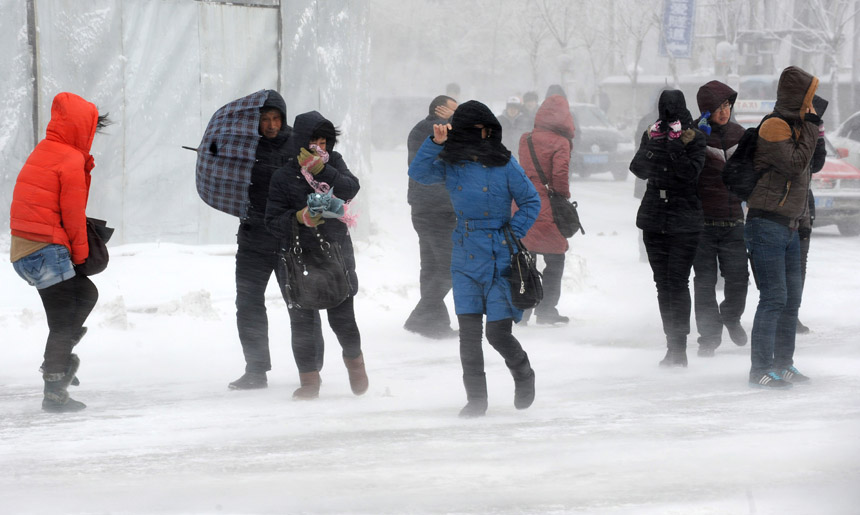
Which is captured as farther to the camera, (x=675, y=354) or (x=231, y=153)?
(x=675, y=354)

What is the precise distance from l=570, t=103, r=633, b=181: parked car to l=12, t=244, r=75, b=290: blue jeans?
20417mm

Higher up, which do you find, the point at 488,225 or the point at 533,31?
the point at 533,31

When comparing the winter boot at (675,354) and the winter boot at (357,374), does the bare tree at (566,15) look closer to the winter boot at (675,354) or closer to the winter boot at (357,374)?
the winter boot at (675,354)

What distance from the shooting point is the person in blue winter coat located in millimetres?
6133

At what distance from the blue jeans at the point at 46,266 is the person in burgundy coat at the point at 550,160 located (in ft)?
13.3

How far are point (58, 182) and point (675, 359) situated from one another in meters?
4.17

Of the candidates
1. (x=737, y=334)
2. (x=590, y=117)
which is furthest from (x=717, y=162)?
(x=590, y=117)

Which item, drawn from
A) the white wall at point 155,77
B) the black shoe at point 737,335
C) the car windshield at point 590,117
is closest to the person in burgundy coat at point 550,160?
the black shoe at point 737,335

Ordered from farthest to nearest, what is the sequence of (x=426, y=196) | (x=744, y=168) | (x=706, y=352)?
(x=426, y=196) < (x=706, y=352) < (x=744, y=168)

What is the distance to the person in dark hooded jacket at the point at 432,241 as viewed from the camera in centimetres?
871

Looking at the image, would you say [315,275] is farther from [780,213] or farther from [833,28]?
[833,28]

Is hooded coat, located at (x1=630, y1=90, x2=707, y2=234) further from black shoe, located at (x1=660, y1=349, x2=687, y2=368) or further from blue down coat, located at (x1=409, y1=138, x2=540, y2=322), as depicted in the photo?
blue down coat, located at (x1=409, y1=138, x2=540, y2=322)

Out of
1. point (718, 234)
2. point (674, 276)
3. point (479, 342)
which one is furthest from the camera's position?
point (718, 234)

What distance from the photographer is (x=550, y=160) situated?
910 cm
